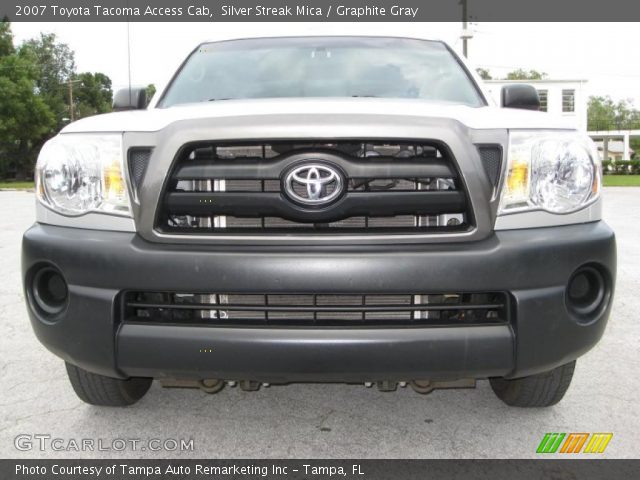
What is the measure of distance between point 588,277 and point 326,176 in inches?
41.1

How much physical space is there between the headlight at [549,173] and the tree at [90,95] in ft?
242

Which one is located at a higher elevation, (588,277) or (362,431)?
(588,277)

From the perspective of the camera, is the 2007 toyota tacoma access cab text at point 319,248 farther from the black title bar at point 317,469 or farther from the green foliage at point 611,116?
the green foliage at point 611,116

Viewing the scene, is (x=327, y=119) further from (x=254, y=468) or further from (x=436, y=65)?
(x=436, y=65)

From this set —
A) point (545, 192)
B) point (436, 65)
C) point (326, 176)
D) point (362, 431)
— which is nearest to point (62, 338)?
point (326, 176)

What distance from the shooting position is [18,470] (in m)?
2.41

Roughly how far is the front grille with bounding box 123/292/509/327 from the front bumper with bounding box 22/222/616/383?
5cm

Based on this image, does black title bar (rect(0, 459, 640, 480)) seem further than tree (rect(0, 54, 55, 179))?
No

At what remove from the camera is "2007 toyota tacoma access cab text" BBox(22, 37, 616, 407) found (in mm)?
2086

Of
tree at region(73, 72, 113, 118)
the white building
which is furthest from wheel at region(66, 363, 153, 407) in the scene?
tree at region(73, 72, 113, 118)

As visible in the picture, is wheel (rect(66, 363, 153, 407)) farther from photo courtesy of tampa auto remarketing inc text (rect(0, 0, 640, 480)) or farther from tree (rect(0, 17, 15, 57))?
tree (rect(0, 17, 15, 57))

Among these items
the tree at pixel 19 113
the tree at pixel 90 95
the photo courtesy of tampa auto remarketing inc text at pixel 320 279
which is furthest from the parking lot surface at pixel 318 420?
the tree at pixel 90 95

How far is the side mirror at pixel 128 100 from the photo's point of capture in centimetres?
362

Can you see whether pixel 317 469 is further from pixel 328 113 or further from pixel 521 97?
pixel 521 97
